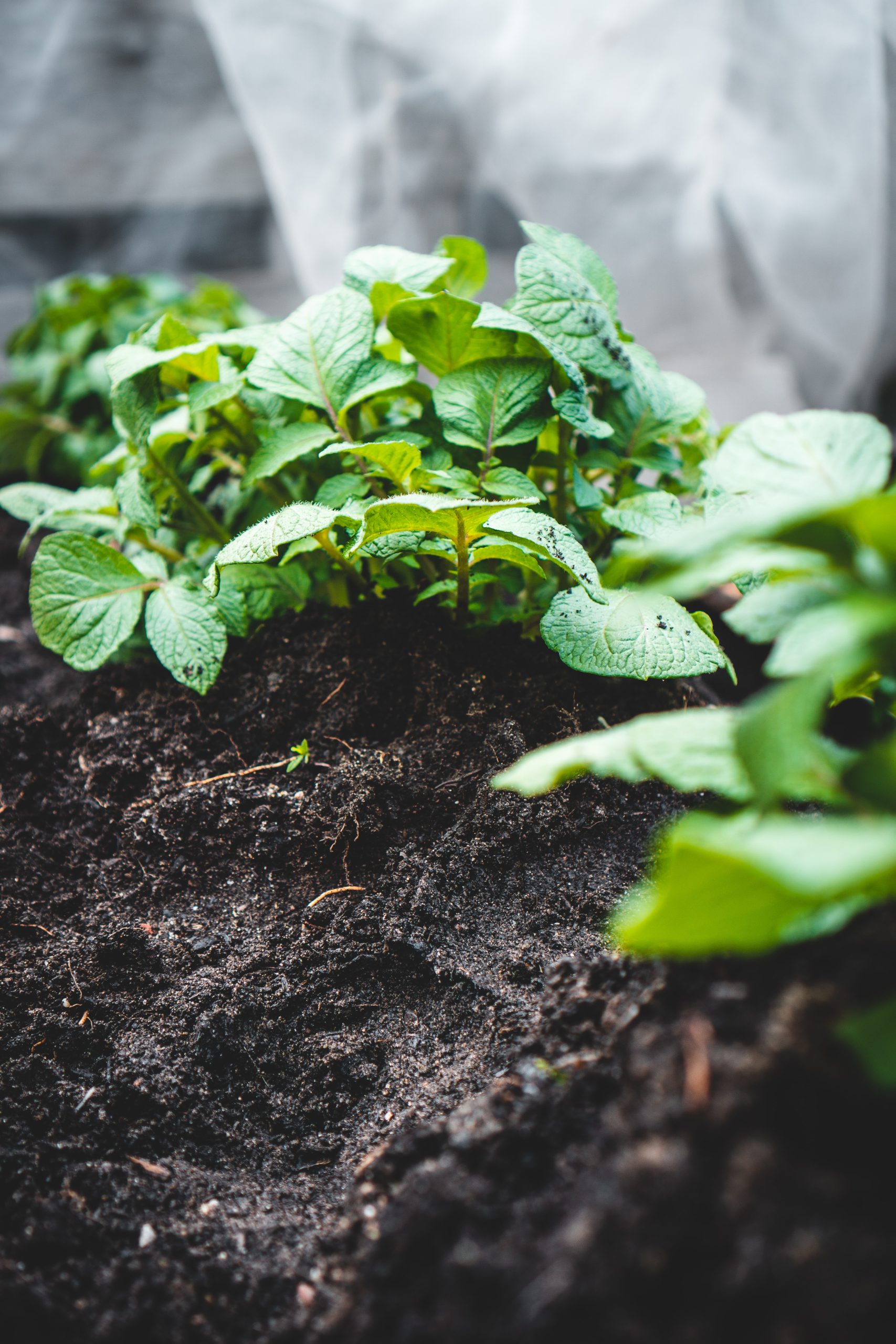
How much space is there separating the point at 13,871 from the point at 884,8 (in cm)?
206

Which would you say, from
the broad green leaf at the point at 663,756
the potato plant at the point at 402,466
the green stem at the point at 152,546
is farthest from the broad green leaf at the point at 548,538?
the green stem at the point at 152,546

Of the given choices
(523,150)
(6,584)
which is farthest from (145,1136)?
(523,150)

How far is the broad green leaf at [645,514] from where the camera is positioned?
0.79m

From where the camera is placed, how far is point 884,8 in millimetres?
1534

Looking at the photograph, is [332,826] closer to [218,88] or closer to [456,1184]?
[456,1184]

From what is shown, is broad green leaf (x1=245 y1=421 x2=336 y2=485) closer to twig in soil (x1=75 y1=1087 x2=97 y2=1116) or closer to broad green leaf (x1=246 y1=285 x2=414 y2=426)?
broad green leaf (x1=246 y1=285 x2=414 y2=426)

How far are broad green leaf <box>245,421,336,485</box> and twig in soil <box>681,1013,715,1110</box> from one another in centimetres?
65

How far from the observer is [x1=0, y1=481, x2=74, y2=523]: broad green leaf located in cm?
105

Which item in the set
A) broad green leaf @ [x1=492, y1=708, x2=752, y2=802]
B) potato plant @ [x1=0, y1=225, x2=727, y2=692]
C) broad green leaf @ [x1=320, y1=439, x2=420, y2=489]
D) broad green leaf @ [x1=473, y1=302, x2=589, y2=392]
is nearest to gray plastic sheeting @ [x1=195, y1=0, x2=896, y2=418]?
potato plant @ [x1=0, y1=225, x2=727, y2=692]

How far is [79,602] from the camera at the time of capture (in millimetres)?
900

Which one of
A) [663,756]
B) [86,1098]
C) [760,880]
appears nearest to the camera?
[760,880]

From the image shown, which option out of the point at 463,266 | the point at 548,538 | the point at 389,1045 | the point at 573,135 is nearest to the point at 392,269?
the point at 463,266

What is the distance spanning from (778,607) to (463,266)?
682 mm

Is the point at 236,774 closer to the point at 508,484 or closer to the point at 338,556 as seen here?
the point at 338,556
